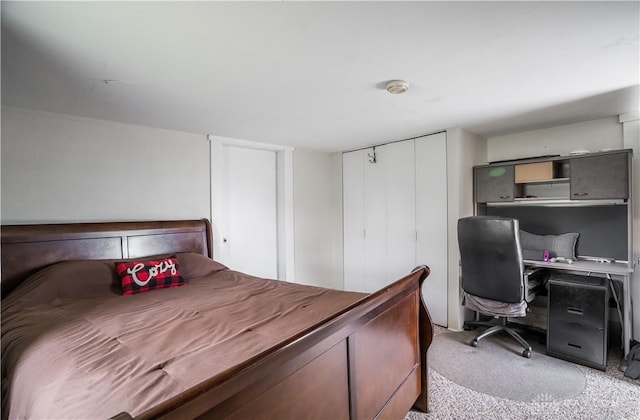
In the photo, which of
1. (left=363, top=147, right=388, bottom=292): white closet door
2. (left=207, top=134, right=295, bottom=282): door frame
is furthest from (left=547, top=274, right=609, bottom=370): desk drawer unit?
(left=207, top=134, right=295, bottom=282): door frame

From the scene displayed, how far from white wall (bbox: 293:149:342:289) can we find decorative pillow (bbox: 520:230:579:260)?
2.34 metres

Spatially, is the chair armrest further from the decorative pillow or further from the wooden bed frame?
the wooden bed frame

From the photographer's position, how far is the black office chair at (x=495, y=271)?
99.7 inches

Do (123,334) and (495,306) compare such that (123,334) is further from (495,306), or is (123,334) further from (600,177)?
(600,177)

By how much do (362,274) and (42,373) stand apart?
3.54 metres

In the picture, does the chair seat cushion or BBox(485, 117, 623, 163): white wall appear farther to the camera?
BBox(485, 117, 623, 163): white wall

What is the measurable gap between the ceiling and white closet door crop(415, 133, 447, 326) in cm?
65

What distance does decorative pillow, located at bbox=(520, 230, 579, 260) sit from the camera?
290 centimetres

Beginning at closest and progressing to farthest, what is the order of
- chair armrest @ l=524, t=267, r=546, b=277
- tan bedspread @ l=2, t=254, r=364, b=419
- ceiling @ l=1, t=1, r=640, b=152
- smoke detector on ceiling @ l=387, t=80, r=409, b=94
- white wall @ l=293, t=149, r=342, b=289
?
1. tan bedspread @ l=2, t=254, r=364, b=419
2. ceiling @ l=1, t=1, r=640, b=152
3. smoke detector on ceiling @ l=387, t=80, r=409, b=94
4. chair armrest @ l=524, t=267, r=546, b=277
5. white wall @ l=293, t=149, r=342, b=289

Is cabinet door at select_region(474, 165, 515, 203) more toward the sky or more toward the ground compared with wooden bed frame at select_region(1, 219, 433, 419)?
more toward the sky

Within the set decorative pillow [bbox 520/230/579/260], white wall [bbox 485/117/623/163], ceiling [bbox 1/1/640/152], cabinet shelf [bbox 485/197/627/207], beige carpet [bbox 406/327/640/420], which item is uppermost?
ceiling [bbox 1/1/640/152]

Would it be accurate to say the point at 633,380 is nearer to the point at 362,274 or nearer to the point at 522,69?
the point at 522,69

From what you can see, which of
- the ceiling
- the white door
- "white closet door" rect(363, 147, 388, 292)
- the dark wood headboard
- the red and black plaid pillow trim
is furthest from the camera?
"white closet door" rect(363, 147, 388, 292)

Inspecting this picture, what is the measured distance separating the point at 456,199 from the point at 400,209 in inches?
28.6
